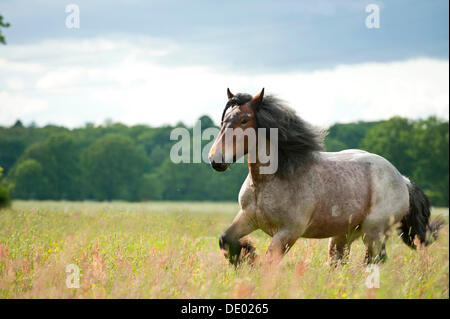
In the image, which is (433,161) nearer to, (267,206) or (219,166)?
(267,206)

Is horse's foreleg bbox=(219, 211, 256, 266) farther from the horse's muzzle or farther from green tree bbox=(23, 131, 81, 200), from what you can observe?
green tree bbox=(23, 131, 81, 200)

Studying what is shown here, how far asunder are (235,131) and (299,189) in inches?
45.6

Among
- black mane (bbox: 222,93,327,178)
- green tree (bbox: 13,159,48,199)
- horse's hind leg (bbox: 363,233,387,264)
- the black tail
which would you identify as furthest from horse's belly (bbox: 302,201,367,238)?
green tree (bbox: 13,159,48,199)

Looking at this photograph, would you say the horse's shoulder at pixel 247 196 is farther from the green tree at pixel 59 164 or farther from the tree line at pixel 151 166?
the green tree at pixel 59 164

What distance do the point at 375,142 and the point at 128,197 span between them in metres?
28.8

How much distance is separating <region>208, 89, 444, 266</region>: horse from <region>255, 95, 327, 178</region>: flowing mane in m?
0.01

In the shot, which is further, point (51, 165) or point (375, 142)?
point (51, 165)

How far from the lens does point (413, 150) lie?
4859 centimetres

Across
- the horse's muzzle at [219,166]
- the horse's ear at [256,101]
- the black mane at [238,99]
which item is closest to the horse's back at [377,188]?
→ the horse's ear at [256,101]

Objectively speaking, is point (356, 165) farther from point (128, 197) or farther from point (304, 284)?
point (128, 197)

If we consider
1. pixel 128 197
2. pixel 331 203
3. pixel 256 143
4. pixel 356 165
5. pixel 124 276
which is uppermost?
pixel 256 143

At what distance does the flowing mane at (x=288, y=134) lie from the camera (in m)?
6.08
